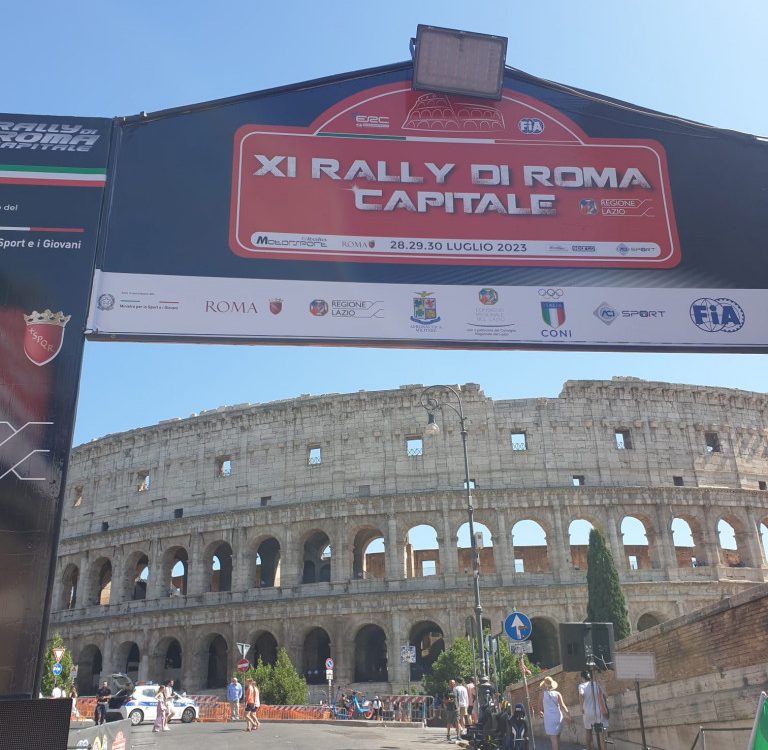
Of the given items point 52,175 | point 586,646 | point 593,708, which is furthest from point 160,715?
point 52,175

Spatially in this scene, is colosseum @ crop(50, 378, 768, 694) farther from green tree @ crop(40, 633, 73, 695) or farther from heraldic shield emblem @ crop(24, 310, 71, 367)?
heraldic shield emblem @ crop(24, 310, 71, 367)

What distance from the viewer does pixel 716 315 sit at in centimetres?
762

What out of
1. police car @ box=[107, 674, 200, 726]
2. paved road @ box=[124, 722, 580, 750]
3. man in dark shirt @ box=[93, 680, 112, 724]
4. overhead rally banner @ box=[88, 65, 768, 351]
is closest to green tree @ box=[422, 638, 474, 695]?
paved road @ box=[124, 722, 580, 750]

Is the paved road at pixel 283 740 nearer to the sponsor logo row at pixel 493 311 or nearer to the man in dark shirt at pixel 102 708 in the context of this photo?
the man in dark shirt at pixel 102 708

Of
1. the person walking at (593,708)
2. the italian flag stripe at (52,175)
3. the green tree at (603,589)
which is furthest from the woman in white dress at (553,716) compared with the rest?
the green tree at (603,589)

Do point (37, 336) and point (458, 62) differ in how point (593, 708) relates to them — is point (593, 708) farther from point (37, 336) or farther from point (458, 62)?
point (37, 336)

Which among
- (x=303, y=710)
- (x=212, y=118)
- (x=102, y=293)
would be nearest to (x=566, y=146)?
(x=212, y=118)

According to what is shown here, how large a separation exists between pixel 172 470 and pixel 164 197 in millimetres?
39784

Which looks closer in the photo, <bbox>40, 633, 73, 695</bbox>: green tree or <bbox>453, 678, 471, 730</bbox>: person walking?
<bbox>453, 678, 471, 730</bbox>: person walking

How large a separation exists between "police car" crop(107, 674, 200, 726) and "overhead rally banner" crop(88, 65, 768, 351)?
21.1 m

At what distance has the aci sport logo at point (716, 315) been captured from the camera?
758cm

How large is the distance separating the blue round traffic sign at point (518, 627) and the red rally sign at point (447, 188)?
28.8ft

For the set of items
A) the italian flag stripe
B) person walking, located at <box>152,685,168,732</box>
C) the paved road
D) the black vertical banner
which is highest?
the italian flag stripe

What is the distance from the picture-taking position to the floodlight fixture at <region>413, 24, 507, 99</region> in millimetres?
7824
